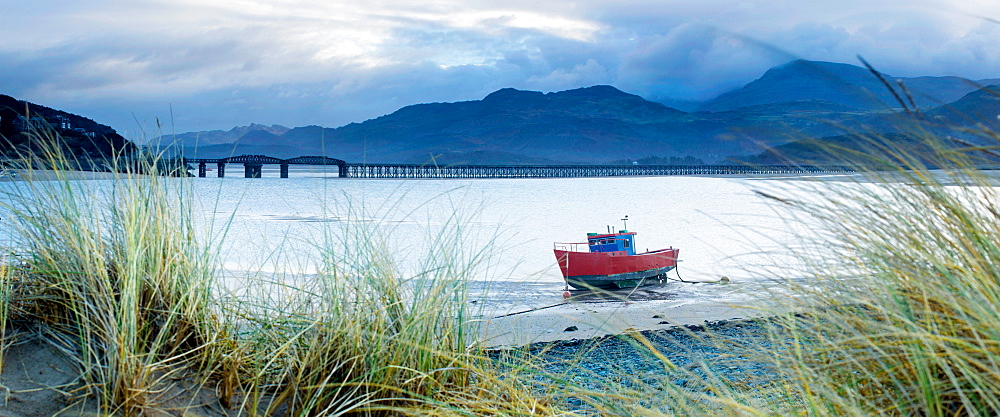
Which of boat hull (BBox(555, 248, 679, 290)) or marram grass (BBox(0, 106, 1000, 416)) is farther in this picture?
boat hull (BBox(555, 248, 679, 290))

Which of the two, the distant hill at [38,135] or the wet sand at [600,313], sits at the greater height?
the distant hill at [38,135]

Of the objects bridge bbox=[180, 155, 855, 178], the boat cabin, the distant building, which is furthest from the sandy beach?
bridge bbox=[180, 155, 855, 178]

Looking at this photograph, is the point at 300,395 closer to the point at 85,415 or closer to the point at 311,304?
the point at 311,304

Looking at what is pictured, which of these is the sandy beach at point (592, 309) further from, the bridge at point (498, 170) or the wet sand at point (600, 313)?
the bridge at point (498, 170)

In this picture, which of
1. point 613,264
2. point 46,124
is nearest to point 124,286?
point 46,124

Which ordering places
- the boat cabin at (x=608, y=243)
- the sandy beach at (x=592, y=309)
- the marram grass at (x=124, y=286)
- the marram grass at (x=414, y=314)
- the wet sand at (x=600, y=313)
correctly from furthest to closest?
the boat cabin at (x=608, y=243)
the wet sand at (x=600, y=313)
the sandy beach at (x=592, y=309)
the marram grass at (x=124, y=286)
the marram grass at (x=414, y=314)

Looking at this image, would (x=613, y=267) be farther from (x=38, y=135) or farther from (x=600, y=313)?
(x=38, y=135)

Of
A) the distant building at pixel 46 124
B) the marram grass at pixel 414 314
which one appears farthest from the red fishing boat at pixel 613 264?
the marram grass at pixel 414 314

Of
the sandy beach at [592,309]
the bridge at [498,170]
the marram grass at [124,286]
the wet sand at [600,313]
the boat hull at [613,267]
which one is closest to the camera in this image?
the marram grass at [124,286]

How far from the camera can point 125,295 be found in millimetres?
2598

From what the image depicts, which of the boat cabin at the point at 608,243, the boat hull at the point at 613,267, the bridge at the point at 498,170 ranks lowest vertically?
the boat hull at the point at 613,267

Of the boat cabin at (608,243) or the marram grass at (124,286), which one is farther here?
the boat cabin at (608,243)

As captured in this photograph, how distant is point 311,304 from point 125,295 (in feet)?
2.84

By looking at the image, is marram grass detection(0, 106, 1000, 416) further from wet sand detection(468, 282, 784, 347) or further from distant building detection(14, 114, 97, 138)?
wet sand detection(468, 282, 784, 347)
